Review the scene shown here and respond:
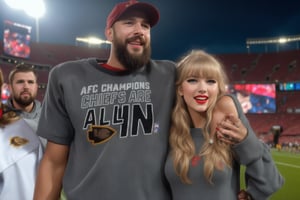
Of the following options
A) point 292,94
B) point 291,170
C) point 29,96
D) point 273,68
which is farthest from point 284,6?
point 29,96

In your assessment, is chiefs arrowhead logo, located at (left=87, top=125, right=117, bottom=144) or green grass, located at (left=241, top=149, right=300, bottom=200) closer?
chiefs arrowhead logo, located at (left=87, top=125, right=117, bottom=144)

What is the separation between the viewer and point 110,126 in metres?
2.03

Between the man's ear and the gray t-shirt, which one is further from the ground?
the man's ear

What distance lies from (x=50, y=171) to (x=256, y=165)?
135 cm

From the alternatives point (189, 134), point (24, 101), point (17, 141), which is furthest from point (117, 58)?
point (24, 101)

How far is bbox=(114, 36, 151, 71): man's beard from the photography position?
2115 mm

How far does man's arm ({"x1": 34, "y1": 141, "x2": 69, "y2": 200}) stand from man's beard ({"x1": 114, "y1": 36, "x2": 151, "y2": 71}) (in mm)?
699

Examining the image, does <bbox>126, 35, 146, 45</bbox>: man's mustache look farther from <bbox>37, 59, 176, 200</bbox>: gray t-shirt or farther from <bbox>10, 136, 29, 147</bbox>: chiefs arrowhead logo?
<bbox>10, 136, 29, 147</bbox>: chiefs arrowhead logo

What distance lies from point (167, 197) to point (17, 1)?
29.7 m

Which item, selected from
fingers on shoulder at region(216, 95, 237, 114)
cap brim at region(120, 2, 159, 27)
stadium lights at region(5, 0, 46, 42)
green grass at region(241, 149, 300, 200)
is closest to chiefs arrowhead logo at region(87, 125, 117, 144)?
fingers on shoulder at region(216, 95, 237, 114)

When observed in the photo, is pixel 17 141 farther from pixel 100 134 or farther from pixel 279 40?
pixel 279 40

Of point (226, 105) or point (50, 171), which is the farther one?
point (50, 171)

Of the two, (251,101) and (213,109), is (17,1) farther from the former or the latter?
(213,109)

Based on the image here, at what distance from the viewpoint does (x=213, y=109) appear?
6.70 ft
